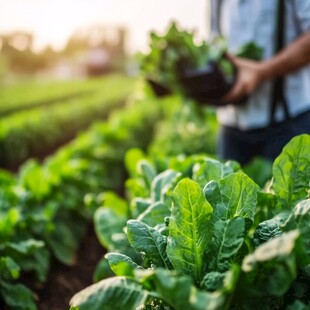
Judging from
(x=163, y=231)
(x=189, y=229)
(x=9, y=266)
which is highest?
(x=189, y=229)

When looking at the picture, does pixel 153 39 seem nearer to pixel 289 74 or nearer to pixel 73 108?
pixel 289 74

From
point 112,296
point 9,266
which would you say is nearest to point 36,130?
point 9,266

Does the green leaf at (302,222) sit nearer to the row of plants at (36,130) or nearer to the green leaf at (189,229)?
the green leaf at (189,229)

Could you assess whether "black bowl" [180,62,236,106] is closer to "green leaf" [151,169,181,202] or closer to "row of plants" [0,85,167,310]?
"green leaf" [151,169,181,202]

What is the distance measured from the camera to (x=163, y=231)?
1.92 meters

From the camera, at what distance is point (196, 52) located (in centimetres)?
349

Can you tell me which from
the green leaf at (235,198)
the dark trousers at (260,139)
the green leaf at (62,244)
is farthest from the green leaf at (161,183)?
the green leaf at (62,244)

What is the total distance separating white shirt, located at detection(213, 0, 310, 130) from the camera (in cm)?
315

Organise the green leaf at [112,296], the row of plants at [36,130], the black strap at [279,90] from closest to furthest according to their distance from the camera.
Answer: the green leaf at [112,296] < the black strap at [279,90] < the row of plants at [36,130]

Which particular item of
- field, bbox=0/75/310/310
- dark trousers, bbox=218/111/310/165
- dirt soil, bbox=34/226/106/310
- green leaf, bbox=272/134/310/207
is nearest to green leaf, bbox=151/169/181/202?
field, bbox=0/75/310/310

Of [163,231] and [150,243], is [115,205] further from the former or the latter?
[150,243]

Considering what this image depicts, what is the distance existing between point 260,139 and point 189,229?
190 cm

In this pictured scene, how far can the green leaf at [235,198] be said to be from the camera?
1.76 m

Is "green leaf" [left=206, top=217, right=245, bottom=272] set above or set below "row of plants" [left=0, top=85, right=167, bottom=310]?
above
